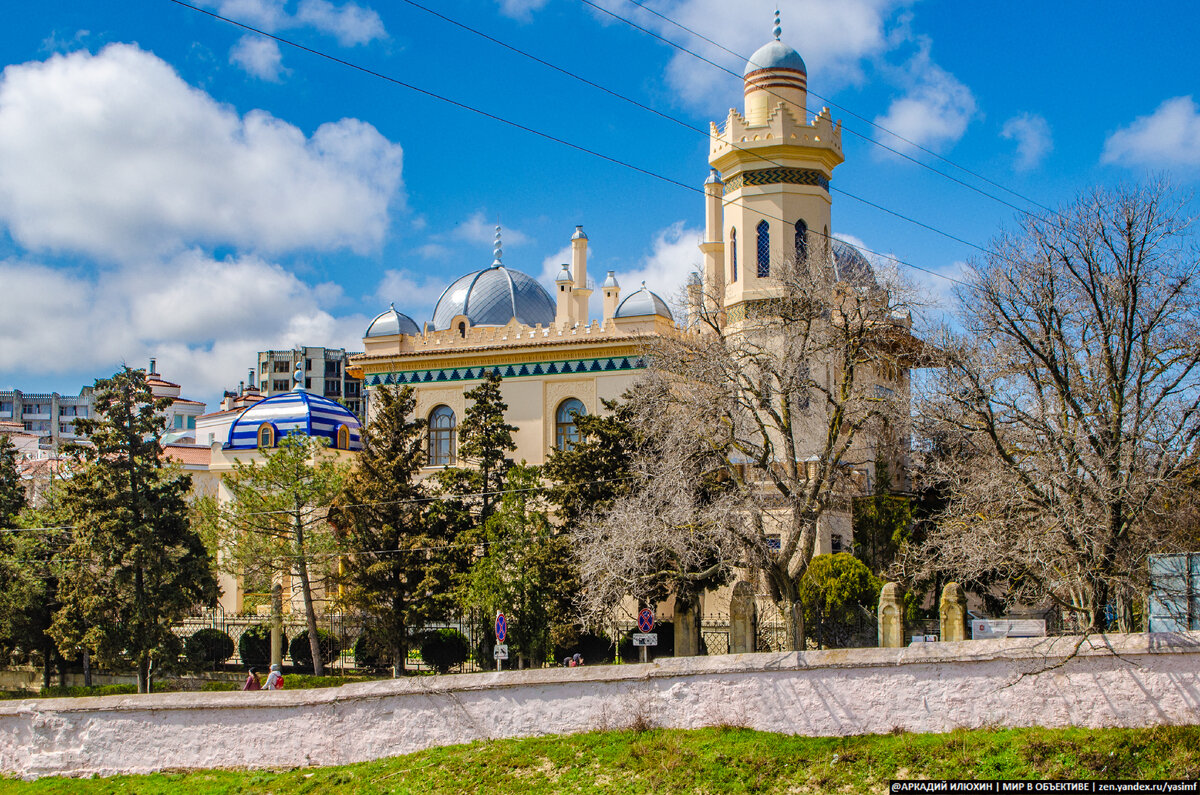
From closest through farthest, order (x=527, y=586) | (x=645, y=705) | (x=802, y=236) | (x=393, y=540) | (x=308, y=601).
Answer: (x=645, y=705) < (x=527, y=586) < (x=308, y=601) < (x=393, y=540) < (x=802, y=236)

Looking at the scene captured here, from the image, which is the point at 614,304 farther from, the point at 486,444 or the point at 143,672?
the point at 143,672

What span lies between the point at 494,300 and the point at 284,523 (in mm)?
12848

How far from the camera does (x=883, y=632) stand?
1938cm

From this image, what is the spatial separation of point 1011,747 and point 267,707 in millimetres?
8898

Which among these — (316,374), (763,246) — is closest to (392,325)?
(763,246)

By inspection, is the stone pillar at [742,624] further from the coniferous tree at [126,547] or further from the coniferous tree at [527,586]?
the coniferous tree at [126,547]

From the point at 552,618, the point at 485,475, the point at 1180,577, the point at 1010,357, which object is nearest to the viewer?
the point at 1180,577

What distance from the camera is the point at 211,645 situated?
1092 inches

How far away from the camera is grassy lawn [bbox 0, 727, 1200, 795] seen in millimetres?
10828

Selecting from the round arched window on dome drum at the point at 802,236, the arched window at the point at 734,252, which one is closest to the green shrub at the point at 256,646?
the arched window at the point at 734,252

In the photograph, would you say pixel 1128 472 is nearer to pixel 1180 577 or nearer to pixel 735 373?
pixel 1180 577

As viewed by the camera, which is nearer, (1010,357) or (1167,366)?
(1167,366)

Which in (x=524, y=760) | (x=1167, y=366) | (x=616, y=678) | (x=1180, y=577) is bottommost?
(x=524, y=760)

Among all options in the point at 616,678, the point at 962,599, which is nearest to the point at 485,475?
the point at 962,599
